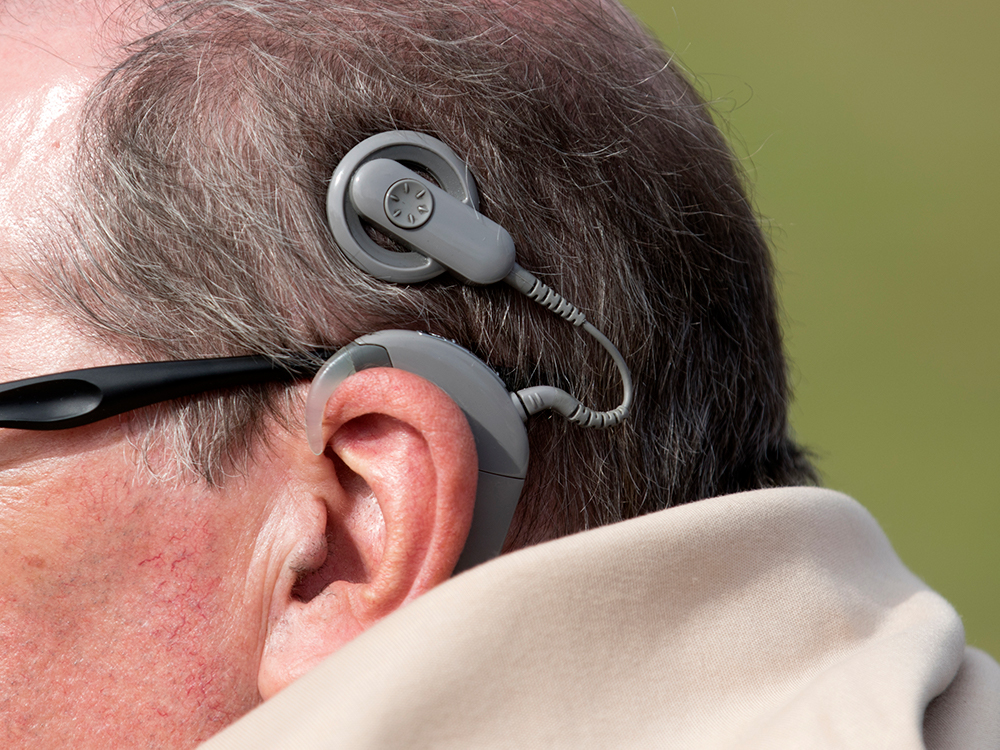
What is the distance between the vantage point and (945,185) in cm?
692

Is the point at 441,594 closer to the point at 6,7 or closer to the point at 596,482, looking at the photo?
the point at 596,482

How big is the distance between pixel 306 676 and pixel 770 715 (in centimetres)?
41

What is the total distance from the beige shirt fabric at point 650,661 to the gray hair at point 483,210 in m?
0.24

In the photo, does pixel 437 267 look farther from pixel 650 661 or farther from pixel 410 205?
pixel 650 661

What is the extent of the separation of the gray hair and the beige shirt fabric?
9.6 inches

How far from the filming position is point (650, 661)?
0.79 metres

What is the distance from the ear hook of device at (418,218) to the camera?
897 mm

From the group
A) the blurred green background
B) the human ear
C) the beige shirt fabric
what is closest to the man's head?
the human ear

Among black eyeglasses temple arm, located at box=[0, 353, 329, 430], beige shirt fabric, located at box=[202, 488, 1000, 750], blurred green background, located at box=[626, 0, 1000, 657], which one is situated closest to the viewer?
beige shirt fabric, located at box=[202, 488, 1000, 750]

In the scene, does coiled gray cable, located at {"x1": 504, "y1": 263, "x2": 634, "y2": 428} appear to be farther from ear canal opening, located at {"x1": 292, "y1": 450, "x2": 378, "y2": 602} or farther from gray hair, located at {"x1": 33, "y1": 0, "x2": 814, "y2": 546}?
ear canal opening, located at {"x1": 292, "y1": 450, "x2": 378, "y2": 602}

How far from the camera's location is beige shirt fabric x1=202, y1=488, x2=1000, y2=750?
710mm

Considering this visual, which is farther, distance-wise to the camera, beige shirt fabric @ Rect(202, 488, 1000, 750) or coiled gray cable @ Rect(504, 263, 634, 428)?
coiled gray cable @ Rect(504, 263, 634, 428)

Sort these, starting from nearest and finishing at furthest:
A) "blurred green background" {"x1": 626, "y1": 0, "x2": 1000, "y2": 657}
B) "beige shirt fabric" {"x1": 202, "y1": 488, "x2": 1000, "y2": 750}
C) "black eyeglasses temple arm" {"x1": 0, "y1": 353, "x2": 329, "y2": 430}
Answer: "beige shirt fabric" {"x1": 202, "y1": 488, "x2": 1000, "y2": 750}
"black eyeglasses temple arm" {"x1": 0, "y1": 353, "x2": 329, "y2": 430}
"blurred green background" {"x1": 626, "y1": 0, "x2": 1000, "y2": 657}

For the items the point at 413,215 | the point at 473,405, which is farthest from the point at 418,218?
the point at 473,405
